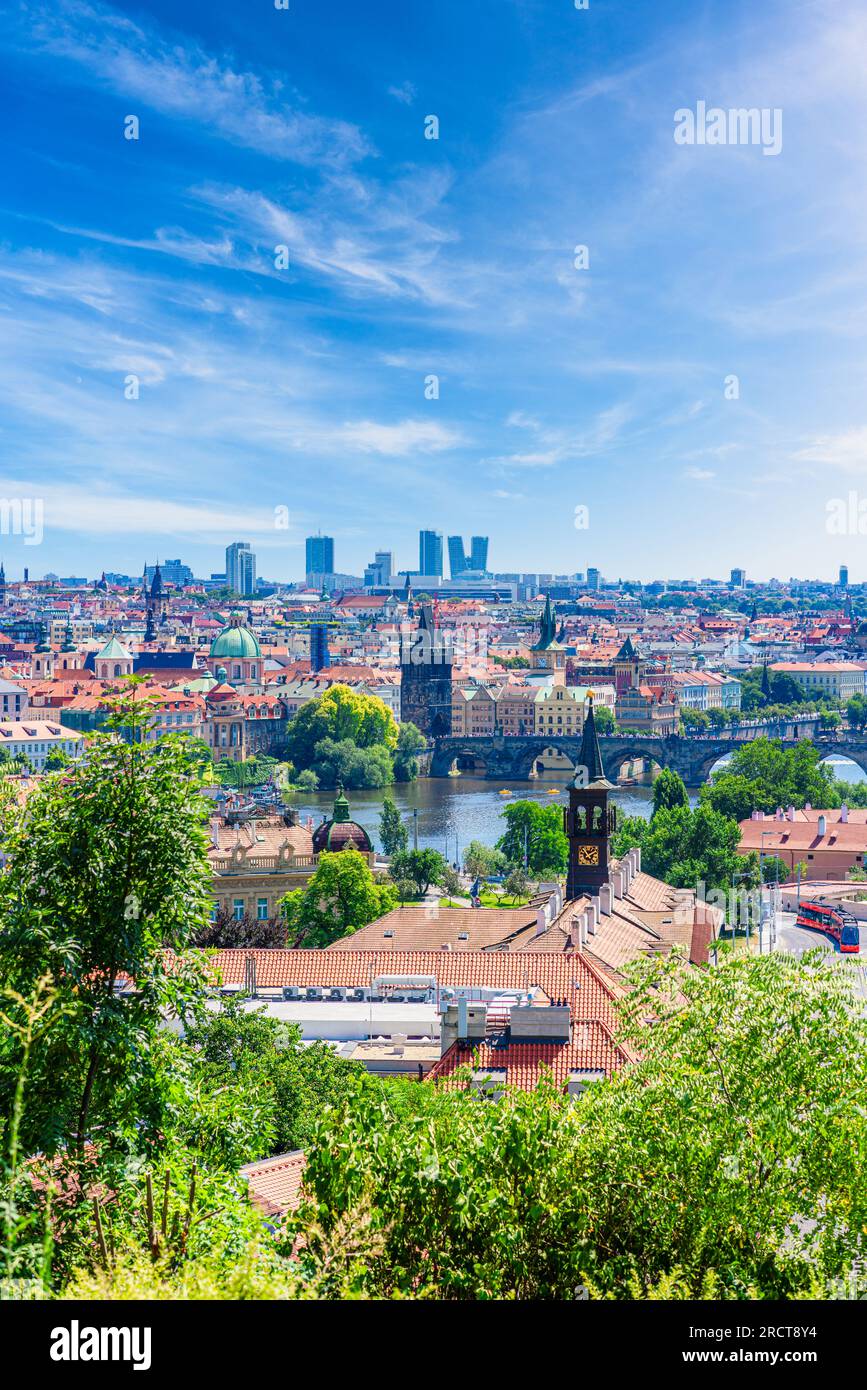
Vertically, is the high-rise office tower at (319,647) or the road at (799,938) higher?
the high-rise office tower at (319,647)

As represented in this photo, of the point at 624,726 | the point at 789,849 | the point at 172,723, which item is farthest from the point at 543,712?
the point at 789,849

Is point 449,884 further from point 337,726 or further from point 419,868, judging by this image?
point 337,726

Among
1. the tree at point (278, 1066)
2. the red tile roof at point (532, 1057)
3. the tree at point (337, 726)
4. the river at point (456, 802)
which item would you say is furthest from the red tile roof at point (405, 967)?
the tree at point (337, 726)

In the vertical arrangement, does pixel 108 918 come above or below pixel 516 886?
above

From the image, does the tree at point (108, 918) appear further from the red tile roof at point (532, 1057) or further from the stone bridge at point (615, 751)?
the stone bridge at point (615, 751)

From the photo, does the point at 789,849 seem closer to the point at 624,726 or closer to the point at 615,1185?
the point at 615,1185

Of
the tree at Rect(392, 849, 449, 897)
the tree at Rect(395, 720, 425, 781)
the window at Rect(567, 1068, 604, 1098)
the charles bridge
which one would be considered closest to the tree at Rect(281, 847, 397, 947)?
the tree at Rect(392, 849, 449, 897)

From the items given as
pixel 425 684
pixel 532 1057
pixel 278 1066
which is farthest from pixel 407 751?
pixel 532 1057

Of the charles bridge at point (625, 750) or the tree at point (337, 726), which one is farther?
the tree at point (337, 726)
